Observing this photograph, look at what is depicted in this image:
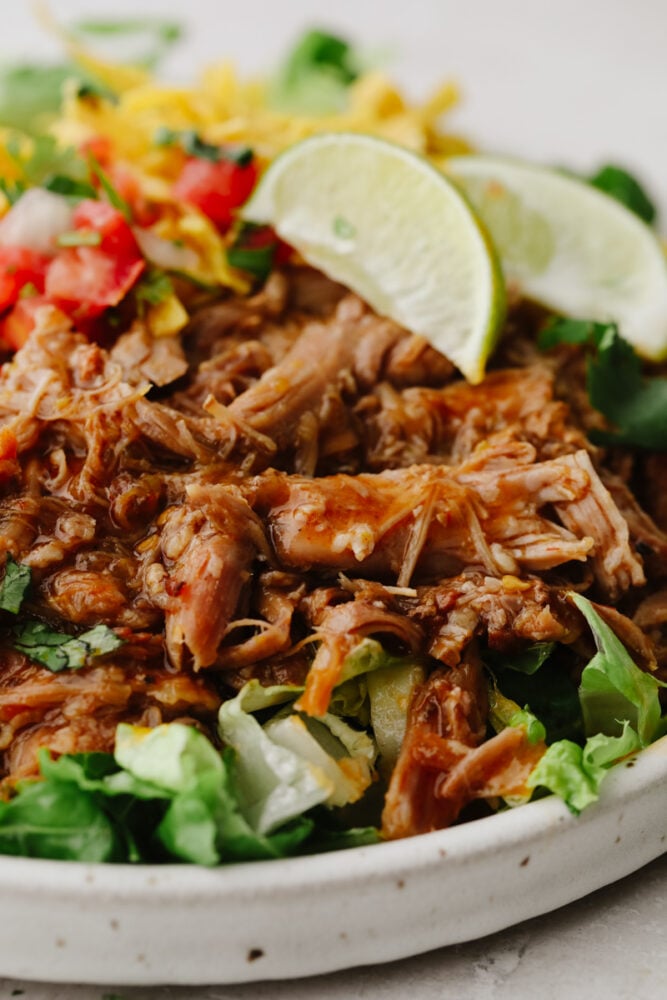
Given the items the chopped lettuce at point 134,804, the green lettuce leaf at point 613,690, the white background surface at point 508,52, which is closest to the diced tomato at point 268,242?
the green lettuce leaf at point 613,690

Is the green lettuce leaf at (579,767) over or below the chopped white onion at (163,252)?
below

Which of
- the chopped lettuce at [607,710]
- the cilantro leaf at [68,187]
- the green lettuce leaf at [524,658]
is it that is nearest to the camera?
the chopped lettuce at [607,710]

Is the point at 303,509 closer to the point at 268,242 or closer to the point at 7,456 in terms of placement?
the point at 7,456

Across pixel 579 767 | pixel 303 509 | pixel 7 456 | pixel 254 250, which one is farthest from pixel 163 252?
pixel 579 767

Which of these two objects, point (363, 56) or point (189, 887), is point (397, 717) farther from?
point (363, 56)

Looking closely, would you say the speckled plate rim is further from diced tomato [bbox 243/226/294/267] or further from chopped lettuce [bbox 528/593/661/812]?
diced tomato [bbox 243/226/294/267]

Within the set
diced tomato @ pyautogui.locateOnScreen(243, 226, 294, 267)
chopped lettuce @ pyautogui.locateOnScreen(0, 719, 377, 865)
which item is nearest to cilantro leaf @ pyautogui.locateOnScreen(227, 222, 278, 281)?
diced tomato @ pyautogui.locateOnScreen(243, 226, 294, 267)

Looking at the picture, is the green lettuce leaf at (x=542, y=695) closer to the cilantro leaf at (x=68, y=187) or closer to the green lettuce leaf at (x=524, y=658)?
the green lettuce leaf at (x=524, y=658)

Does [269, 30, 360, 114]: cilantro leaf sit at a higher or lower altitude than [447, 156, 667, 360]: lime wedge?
lower
